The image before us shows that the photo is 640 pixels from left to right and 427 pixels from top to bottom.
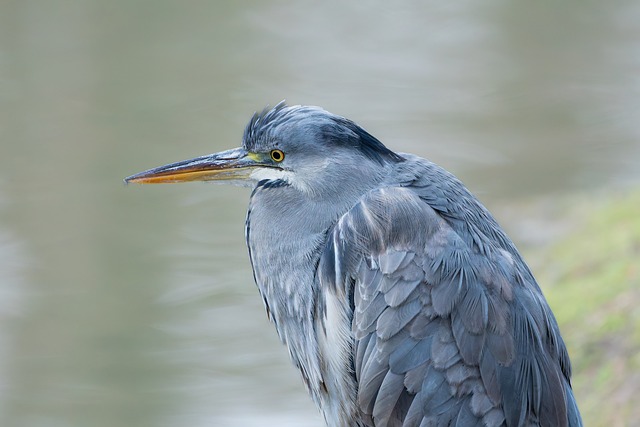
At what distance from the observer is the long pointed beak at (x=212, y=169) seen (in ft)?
13.4

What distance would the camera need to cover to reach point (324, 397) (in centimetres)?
407

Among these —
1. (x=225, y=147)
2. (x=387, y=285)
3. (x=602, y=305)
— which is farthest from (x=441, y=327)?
(x=225, y=147)

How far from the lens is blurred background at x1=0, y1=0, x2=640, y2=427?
6.25 m

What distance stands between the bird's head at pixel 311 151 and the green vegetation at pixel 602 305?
1424mm

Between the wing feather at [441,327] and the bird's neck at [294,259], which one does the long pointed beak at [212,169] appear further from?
the wing feather at [441,327]

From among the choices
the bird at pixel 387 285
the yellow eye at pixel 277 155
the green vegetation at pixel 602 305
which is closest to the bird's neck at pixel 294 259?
the bird at pixel 387 285

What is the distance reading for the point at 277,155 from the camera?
403 cm

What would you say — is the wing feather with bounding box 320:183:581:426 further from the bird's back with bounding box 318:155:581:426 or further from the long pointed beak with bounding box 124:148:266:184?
the long pointed beak with bounding box 124:148:266:184

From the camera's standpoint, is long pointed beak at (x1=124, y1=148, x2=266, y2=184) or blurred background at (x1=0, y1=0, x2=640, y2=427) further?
blurred background at (x1=0, y1=0, x2=640, y2=427)

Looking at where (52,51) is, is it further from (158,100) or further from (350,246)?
(350,246)

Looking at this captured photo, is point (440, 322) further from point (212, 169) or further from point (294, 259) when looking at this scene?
point (212, 169)

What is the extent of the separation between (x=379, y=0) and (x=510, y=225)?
20.1ft

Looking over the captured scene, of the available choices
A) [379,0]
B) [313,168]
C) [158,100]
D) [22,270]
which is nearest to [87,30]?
[158,100]

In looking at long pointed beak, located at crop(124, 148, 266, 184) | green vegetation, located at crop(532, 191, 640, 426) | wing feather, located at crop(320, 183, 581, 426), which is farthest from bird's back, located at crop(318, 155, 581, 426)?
green vegetation, located at crop(532, 191, 640, 426)
